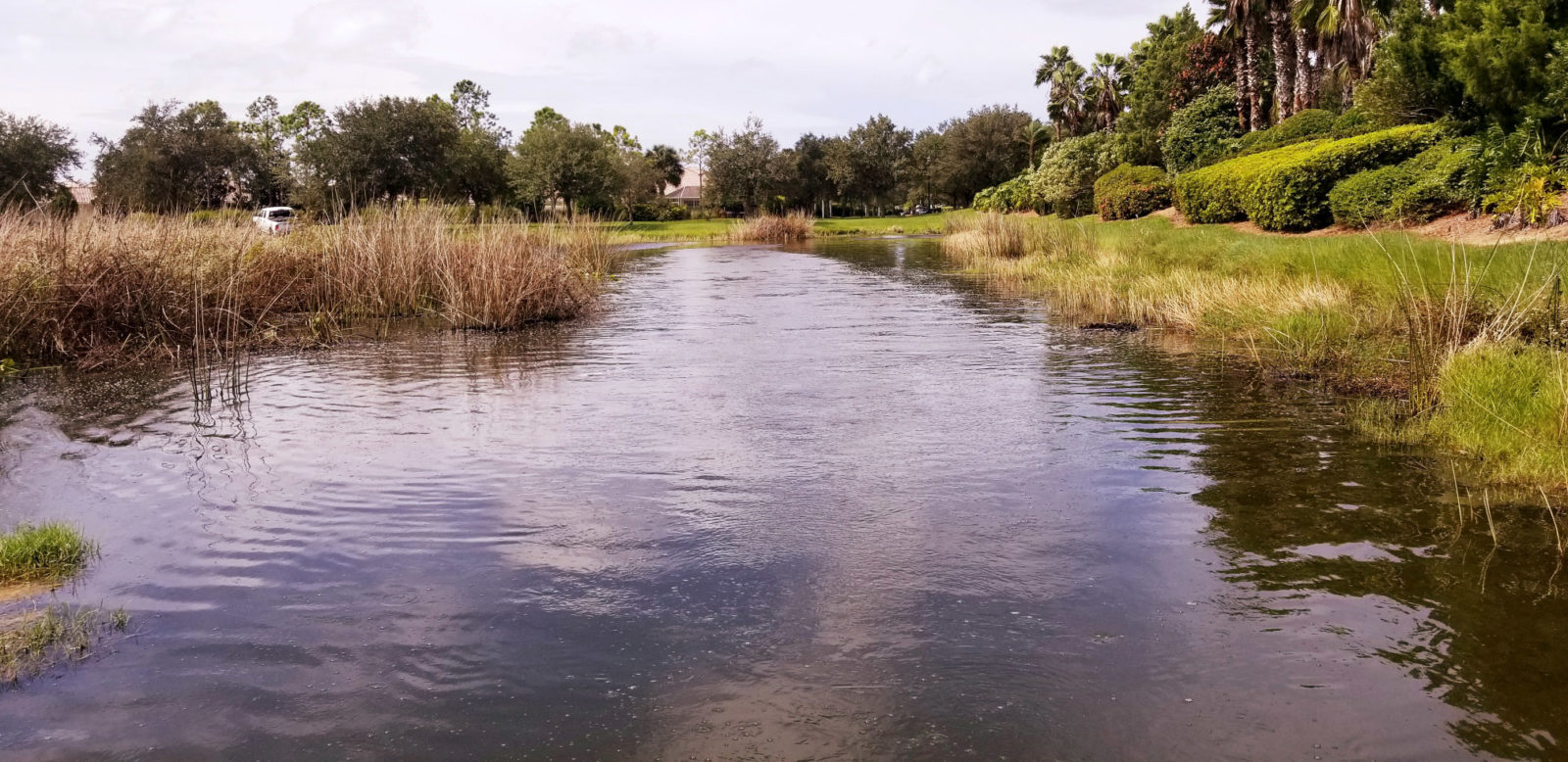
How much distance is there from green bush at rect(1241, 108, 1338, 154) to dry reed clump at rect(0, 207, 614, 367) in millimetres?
19407

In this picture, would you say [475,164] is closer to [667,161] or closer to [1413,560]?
[667,161]

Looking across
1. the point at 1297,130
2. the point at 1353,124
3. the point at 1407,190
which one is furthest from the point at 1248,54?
the point at 1407,190

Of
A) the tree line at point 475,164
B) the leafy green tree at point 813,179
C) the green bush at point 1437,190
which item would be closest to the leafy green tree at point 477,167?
the tree line at point 475,164

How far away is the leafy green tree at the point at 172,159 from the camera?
50531 mm

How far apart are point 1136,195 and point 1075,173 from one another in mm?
11070

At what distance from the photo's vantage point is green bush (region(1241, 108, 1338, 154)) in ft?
90.5

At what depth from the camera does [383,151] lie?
53750 millimetres

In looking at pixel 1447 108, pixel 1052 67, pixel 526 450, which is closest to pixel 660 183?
pixel 1052 67

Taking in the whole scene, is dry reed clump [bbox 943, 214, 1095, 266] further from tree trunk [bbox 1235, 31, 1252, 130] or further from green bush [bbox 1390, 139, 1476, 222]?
tree trunk [bbox 1235, 31, 1252, 130]

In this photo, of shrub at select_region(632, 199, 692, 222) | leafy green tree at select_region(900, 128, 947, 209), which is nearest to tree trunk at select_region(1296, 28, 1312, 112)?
leafy green tree at select_region(900, 128, 947, 209)

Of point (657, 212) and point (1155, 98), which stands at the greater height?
point (1155, 98)


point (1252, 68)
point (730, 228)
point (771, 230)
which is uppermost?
point (1252, 68)

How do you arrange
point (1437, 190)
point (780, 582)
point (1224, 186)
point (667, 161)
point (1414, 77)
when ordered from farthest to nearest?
point (667, 161) → point (1224, 186) → point (1414, 77) → point (1437, 190) → point (780, 582)

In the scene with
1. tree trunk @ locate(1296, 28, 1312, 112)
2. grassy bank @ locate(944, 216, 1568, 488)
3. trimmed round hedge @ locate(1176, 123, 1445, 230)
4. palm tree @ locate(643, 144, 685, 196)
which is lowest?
grassy bank @ locate(944, 216, 1568, 488)
